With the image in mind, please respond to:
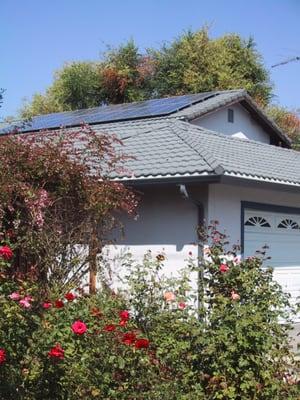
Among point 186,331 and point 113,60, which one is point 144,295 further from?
point 113,60

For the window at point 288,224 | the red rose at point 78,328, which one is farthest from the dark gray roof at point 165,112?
the red rose at point 78,328

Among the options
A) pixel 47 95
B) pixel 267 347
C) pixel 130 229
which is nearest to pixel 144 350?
pixel 267 347

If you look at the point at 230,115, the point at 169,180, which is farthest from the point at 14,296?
the point at 230,115

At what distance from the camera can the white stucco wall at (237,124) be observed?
663 inches

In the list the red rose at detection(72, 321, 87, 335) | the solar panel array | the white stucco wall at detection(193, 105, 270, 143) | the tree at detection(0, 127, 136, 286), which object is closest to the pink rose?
the red rose at detection(72, 321, 87, 335)

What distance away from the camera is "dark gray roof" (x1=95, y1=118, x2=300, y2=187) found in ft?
35.3

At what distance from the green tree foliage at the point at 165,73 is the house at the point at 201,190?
19513mm

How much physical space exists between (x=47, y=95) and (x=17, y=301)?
37.0 m

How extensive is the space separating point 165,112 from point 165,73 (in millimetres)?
21205

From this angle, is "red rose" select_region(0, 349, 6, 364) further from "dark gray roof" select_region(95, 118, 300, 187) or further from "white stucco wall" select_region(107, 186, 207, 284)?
"white stucco wall" select_region(107, 186, 207, 284)

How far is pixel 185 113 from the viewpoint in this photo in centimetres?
1535

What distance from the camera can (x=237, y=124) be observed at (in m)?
18.3

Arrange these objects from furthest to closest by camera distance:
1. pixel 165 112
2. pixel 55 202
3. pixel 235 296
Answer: pixel 165 112, pixel 55 202, pixel 235 296

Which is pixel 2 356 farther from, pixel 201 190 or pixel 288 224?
pixel 288 224
